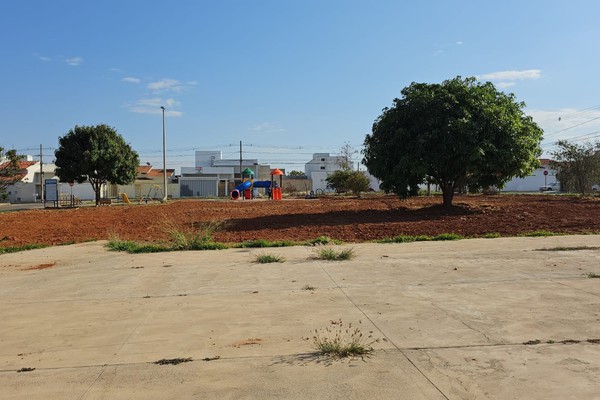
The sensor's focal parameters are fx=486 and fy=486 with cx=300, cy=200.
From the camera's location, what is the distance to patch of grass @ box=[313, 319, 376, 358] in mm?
5199

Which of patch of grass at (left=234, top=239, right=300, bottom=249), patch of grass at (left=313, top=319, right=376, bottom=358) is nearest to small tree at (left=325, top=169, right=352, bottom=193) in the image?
patch of grass at (left=234, top=239, right=300, bottom=249)

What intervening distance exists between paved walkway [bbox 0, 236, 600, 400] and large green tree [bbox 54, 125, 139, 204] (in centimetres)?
3449

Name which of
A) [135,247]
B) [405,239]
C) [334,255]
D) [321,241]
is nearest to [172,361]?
[334,255]

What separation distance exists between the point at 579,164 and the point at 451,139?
91.9ft

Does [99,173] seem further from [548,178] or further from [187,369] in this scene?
[548,178]

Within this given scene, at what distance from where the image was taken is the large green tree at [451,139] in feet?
73.7

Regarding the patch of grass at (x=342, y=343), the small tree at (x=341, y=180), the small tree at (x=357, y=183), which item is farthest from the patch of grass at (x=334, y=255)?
the small tree at (x=341, y=180)

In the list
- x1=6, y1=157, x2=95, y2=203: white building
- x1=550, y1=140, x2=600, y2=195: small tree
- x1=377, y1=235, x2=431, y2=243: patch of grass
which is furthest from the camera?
x1=6, y1=157, x2=95, y2=203: white building

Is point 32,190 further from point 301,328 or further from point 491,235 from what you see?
point 301,328

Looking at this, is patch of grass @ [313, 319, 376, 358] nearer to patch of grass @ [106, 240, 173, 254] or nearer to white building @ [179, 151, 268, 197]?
patch of grass @ [106, 240, 173, 254]

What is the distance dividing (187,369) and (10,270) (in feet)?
29.1

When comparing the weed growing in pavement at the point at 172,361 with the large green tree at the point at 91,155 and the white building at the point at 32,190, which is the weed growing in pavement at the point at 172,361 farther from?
the white building at the point at 32,190

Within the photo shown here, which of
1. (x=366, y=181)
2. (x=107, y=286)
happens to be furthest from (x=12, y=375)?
(x=366, y=181)

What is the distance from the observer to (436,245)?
14062mm
